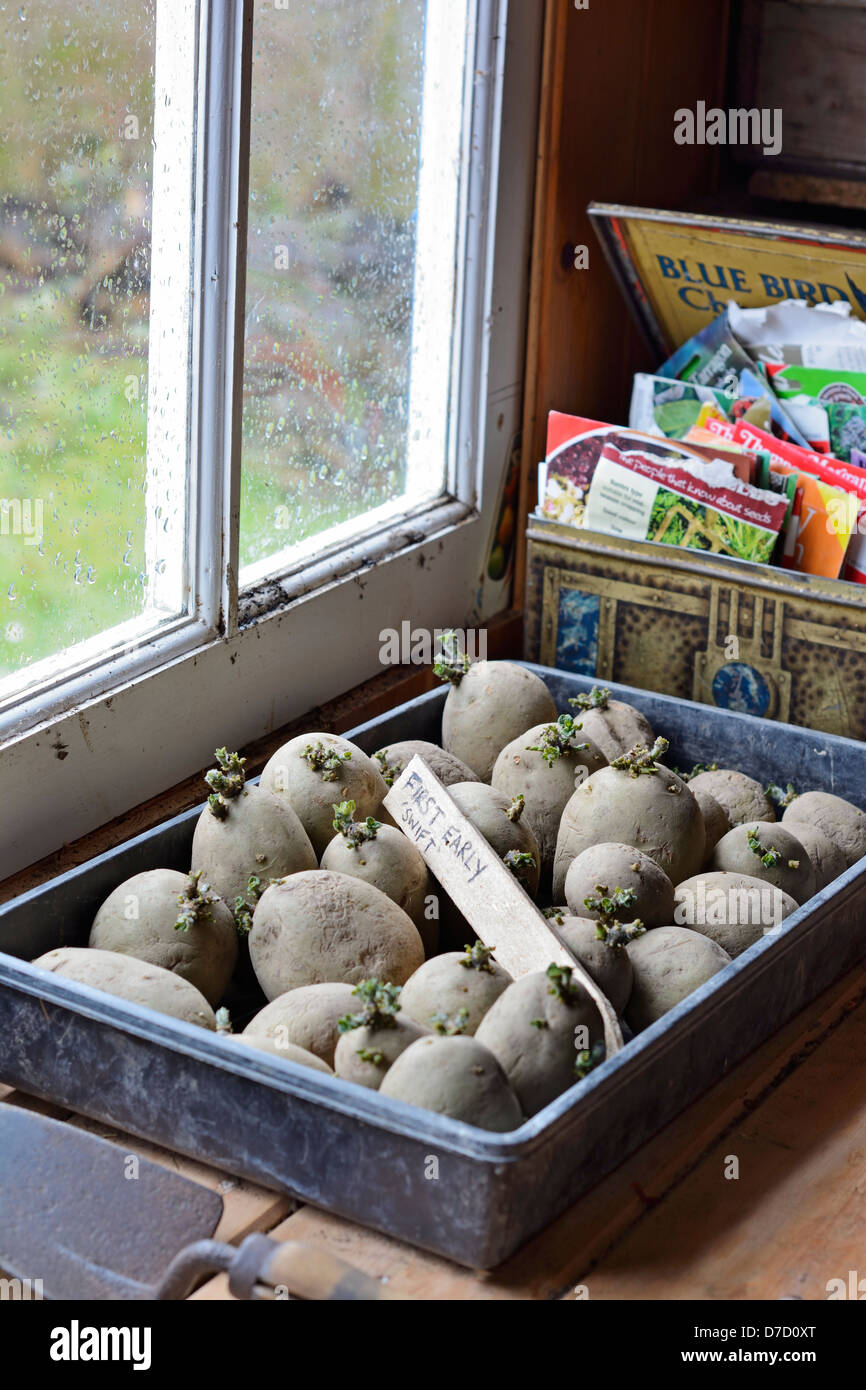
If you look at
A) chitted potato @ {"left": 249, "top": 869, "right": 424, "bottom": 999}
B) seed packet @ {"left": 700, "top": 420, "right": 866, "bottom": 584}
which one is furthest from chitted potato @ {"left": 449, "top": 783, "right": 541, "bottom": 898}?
seed packet @ {"left": 700, "top": 420, "right": 866, "bottom": 584}

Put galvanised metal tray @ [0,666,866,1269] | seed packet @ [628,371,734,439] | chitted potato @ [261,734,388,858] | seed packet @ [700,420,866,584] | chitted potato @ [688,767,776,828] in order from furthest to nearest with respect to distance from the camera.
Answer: seed packet @ [628,371,734,439], seed packet @ [700,420,866,584], chitted potato @ [688,767,776,828], chitted potato @ [261,734,388,858], galvanised metal tray @ [0,666,866,1269]

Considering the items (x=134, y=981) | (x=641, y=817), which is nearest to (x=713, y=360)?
(x=641, y=817)

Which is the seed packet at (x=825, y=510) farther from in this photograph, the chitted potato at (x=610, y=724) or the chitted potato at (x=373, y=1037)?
the chitted potato at (x=373, y=1037)

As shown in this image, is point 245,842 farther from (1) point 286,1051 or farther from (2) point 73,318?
(2) point 73,318

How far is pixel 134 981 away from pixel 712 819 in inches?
20.2

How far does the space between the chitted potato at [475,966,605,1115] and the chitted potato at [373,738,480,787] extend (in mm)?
352

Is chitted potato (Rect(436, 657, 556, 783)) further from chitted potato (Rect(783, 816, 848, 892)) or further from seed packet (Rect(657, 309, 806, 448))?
seed packet (Rect(657, 309, 806, 448))

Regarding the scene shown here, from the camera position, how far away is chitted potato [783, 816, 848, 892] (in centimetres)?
131

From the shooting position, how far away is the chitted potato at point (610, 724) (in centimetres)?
141

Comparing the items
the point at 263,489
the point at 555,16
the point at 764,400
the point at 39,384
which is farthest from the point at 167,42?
the point at 764,400

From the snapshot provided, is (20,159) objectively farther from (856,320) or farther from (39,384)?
(856,320)

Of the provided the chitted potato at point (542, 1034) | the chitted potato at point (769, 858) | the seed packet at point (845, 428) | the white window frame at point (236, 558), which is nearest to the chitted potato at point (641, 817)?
the chitted potato at point (769, 858)

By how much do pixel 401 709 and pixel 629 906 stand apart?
41 cm

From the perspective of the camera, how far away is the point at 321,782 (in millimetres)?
1276
